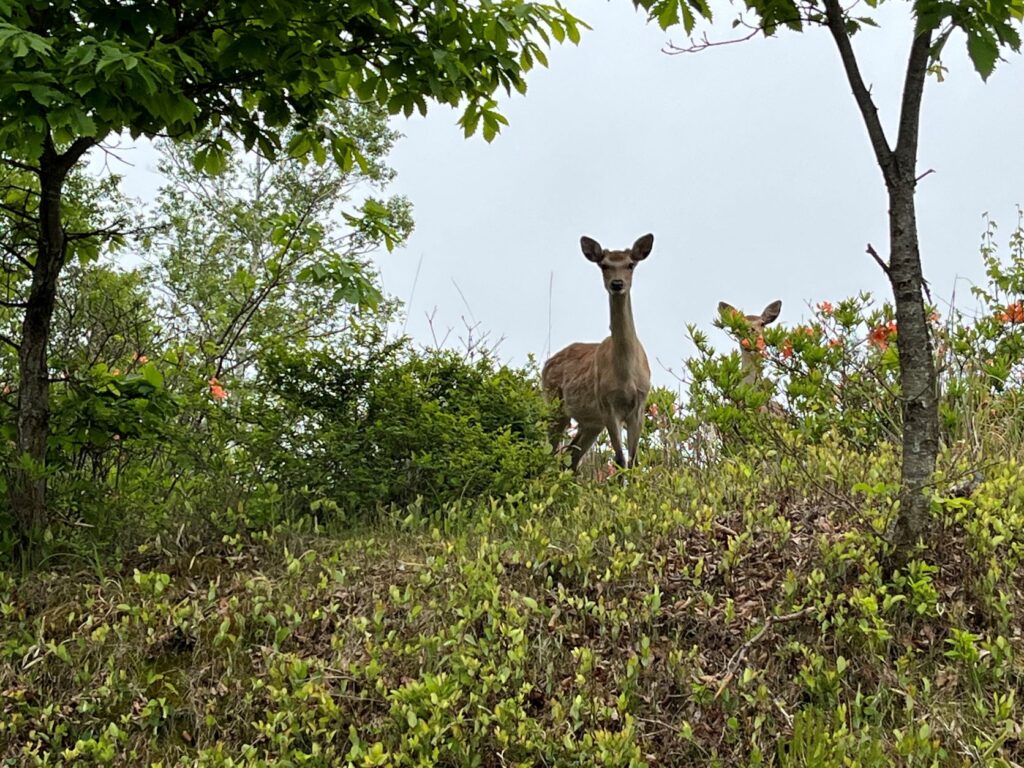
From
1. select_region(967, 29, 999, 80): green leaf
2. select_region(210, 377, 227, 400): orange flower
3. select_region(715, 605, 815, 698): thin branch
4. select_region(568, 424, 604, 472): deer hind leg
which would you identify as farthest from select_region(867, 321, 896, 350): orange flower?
select_region(210, 377, 227, 400): orange flower

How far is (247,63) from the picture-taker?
5383 mm

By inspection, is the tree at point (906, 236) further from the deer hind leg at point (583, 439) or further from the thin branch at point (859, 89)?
the deer hind leg at point (583, 439)

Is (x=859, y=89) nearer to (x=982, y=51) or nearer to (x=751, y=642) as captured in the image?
(x=982, y=51)

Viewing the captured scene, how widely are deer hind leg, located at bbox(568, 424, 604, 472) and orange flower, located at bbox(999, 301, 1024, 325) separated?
12.8 feet

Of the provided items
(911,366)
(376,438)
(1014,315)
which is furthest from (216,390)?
(1014,315)

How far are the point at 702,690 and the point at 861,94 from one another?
9.85 ft

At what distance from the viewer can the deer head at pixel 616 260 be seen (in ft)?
30.5

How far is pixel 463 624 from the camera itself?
473cm

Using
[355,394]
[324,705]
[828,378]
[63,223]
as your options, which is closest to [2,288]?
[63,223]

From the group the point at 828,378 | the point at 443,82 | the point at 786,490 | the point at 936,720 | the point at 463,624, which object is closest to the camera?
the point at 936,720

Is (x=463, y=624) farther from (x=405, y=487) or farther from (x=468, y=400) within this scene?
(x=468, y=400)

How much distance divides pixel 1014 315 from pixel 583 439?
4.31 metres

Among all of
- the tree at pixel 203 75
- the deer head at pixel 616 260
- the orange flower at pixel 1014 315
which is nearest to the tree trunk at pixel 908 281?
the tree at pixel 203 75

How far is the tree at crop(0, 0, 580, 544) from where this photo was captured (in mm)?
4305
